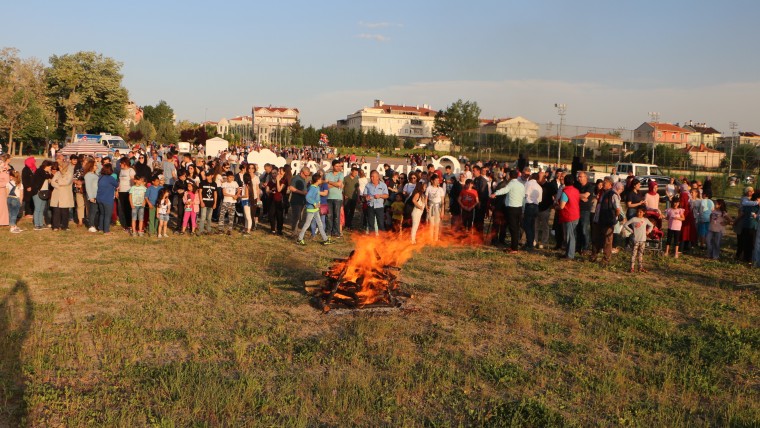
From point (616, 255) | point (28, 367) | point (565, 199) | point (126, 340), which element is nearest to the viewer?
point (28, 367)

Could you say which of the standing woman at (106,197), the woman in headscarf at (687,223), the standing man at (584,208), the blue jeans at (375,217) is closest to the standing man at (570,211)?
the standing man at (584,208)

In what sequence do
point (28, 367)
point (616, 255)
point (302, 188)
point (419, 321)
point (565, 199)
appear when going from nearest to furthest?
point (28, 367) < point (419, 321) < point (565, 199) < point (616, 255) < point (302, 188)

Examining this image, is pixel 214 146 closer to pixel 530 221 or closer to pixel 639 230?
pixel 530 221

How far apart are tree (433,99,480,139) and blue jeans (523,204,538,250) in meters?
89.3

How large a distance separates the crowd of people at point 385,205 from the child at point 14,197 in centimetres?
2

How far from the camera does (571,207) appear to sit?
1224 cm

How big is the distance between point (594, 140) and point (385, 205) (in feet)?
108

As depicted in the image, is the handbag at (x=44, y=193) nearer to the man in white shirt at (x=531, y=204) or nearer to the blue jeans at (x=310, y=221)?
the blue jeans at (x=310, y=221)

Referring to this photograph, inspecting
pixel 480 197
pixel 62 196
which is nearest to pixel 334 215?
pixel 480 197

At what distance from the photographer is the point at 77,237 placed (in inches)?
531

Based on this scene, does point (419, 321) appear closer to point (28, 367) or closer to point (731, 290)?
point (28, 367)

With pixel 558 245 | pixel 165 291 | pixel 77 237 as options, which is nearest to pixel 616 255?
pixel 558 245

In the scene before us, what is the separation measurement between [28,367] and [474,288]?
636 cm

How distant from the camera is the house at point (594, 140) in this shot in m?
42.6
